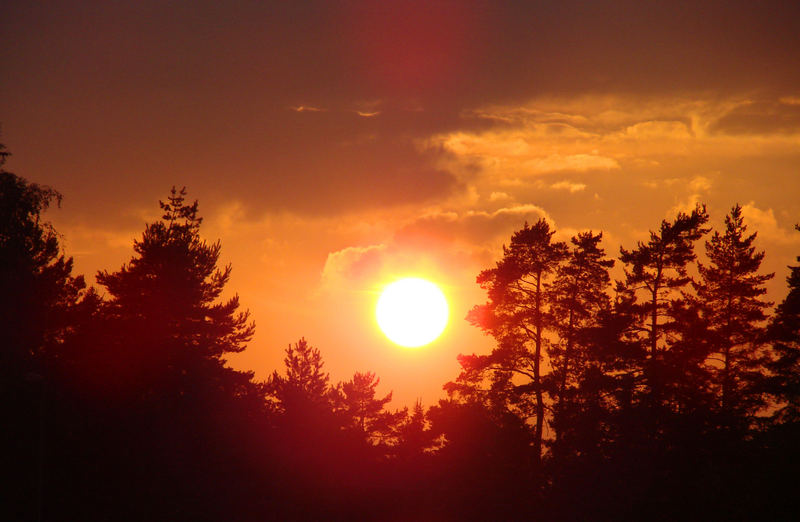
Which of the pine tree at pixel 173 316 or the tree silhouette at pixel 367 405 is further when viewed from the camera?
the tree silhouette at pixel 367 405

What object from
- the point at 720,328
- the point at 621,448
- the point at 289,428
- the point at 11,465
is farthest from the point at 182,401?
the point at 720,328

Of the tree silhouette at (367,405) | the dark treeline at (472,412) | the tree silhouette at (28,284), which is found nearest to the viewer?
the dark treeline at (472,412)

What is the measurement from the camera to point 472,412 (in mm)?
38031

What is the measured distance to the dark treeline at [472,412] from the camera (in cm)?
3228

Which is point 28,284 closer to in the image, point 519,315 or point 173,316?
point 173,316

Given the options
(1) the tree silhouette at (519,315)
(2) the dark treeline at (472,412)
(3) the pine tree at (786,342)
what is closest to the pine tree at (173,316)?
(2) the dark treeline at (472,412)

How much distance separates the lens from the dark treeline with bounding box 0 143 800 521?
3228 centimetres

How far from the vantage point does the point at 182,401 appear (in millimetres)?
40750

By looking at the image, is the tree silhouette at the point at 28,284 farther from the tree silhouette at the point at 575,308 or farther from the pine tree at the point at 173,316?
the tree silhouette at the point at 575,308

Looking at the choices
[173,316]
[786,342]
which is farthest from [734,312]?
[173,316]

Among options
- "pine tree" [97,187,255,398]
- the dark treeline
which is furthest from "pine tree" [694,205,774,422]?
"pine tree" [97,187,255,398]

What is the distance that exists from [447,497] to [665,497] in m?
10.5

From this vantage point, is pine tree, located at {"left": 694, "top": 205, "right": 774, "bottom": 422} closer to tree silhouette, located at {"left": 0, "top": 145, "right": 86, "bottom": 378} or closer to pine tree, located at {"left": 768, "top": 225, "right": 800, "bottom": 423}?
pine tree, located at {"left": 768, "top": 225, "right": 800, "bottom": 423}

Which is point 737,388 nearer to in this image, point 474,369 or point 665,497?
point 665,497
